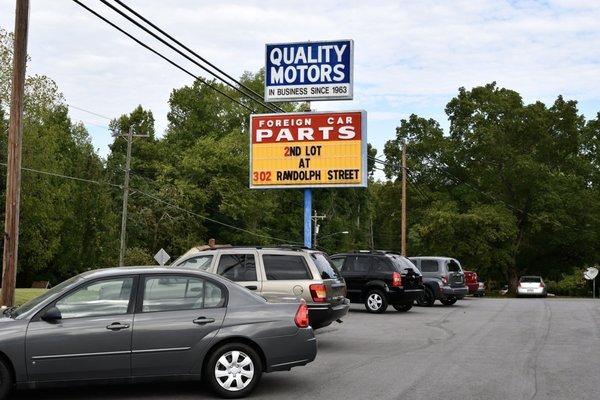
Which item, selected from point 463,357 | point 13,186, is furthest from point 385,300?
point 13,186

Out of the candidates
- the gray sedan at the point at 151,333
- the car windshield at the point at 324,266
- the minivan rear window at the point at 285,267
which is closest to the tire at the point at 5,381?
the gray sedan at the point at 151,333

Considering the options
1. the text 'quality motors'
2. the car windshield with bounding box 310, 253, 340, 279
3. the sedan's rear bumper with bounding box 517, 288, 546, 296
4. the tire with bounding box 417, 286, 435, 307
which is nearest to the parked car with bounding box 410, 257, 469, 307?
the tire with bounding box 417, 286, 435, 307

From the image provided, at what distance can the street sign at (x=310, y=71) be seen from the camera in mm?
24734

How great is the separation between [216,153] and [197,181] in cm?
334

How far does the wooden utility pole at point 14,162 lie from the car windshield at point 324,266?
210 inches

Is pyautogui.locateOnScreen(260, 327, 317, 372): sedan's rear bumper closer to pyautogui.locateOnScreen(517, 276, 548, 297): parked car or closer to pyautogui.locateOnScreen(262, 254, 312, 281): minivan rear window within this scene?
pyautogui.locateOnScreen(262, 254, 312, 281): minivan rear window

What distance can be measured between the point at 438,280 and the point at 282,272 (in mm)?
13673

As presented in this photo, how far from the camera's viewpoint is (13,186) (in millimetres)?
13398

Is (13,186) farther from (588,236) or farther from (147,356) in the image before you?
(588,236)

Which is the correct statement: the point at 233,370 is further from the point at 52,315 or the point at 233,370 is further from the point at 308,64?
the point at 308,64

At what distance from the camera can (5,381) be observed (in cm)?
784

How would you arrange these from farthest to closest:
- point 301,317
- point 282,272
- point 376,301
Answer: point 376,301 → point 282,272 → point 301,317

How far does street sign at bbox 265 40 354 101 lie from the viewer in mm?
24734

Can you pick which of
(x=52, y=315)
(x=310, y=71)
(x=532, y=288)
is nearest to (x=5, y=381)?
(x=52, y=315)
